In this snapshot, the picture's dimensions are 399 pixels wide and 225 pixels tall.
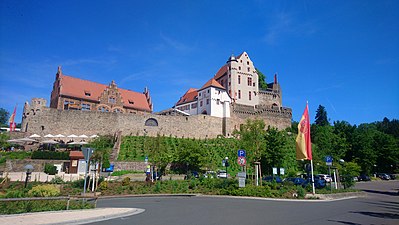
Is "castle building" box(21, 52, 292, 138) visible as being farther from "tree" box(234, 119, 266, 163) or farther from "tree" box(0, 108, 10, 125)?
"tree" box(0, 108, 10, 125)

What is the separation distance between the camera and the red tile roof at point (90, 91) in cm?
5503

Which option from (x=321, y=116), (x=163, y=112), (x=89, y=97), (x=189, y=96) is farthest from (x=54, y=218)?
(x=321, y=116)

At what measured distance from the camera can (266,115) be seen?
6762 cm

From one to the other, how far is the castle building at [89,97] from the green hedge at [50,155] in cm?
2119

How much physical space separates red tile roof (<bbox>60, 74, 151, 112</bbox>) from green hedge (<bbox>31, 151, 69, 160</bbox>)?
73.1 feet

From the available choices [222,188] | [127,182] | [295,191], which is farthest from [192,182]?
[295,191]

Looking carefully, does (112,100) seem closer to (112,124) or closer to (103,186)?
(112,124)

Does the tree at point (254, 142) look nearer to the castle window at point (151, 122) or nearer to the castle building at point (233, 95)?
the castle window at point (151, 122)

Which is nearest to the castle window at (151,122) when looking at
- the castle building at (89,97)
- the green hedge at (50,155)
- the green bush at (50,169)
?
the castle building at (89,97)

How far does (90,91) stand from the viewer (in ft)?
191

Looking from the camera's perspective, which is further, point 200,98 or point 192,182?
point 200,98

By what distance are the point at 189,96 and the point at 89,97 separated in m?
25.6

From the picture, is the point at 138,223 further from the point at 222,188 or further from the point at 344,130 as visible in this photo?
the point at 344,130

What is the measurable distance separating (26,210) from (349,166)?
27432 millimetres
